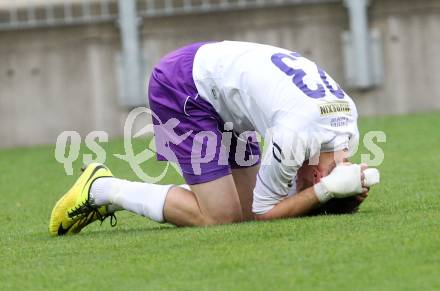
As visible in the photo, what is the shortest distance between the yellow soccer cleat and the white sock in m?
0.04

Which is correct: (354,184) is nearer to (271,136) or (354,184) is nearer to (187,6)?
(271,136)

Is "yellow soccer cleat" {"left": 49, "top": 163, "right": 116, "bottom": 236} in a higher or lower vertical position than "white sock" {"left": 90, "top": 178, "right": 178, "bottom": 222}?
lower

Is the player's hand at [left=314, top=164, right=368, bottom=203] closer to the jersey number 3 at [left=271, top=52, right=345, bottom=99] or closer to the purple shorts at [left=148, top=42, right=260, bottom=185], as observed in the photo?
the jersey number 3 at [left=271, top=52, right=345, bottom=99]

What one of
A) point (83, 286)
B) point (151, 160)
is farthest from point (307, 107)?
point (151, 160)

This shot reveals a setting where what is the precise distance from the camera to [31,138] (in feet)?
40.2

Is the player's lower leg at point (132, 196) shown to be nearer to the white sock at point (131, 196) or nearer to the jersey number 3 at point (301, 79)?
the white sock at point (131, 196)

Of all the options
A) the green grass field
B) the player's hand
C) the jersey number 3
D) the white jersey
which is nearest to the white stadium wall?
the green grass field

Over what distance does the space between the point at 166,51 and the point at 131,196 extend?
641 centimetres

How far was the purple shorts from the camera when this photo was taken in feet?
19.5

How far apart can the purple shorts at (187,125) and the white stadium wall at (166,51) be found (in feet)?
19.8

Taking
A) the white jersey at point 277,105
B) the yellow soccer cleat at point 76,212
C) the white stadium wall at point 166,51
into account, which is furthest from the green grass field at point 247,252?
the white stadium wall at point 166,51

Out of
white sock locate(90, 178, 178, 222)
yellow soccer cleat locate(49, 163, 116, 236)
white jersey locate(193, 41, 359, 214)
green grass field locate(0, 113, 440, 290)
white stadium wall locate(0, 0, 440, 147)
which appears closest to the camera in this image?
green grass field locate(0, 113, 440, 290)

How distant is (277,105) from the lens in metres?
5.58

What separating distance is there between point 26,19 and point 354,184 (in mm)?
7267
